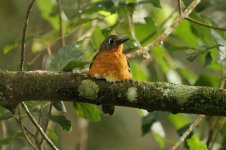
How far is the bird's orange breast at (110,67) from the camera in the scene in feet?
10.5

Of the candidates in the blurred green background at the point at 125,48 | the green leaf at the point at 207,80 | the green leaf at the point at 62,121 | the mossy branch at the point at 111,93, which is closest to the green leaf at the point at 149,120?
the blurred green background at the point at 125,48

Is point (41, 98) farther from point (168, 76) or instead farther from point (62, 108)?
point (168, 76)

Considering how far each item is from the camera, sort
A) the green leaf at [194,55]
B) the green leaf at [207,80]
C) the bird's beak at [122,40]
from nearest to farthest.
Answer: the green leaf at [194,55] → the bird's beak at [122,40] → the green leaf at [207,80]

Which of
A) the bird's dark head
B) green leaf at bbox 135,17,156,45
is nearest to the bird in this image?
the bird's dark head

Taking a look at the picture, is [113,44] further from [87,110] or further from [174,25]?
[87,110]

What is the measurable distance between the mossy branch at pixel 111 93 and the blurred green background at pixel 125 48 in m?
0.34

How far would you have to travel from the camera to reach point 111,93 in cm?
291

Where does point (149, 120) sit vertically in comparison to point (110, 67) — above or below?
below

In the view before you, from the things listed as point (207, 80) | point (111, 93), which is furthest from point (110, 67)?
point (207, 80)

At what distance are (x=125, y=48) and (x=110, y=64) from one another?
2.56 ft

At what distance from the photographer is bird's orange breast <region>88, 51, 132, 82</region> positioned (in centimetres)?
321

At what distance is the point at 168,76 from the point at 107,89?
183cm

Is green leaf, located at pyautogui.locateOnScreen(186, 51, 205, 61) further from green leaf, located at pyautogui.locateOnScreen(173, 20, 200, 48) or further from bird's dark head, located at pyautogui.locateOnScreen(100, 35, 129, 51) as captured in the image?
green leaf, located at pyautogui.locateOnScreen(173, 20, 200, 48)

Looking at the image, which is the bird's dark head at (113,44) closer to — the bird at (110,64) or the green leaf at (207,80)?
the bird at (110,64)
